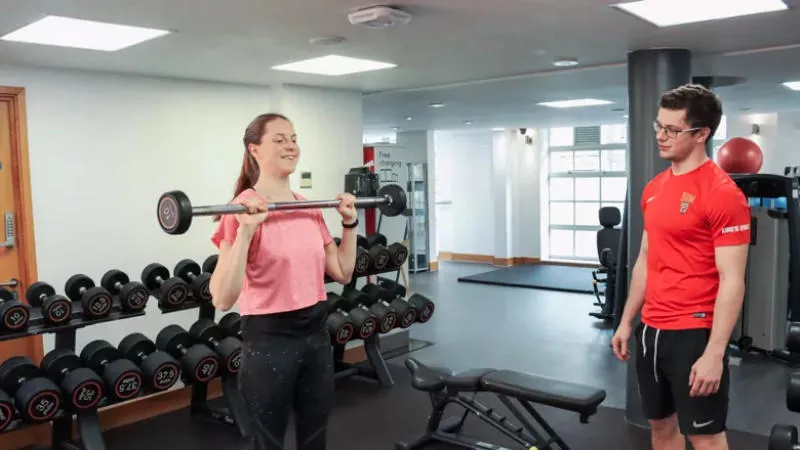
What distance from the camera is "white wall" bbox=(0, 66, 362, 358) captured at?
3277 mm

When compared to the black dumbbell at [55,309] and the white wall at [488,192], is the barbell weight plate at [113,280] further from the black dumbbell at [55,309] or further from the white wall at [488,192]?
the white wall at [488,192]

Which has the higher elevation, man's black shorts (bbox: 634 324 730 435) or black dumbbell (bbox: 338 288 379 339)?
man's black shorts (bbox: 634 324 730 435)

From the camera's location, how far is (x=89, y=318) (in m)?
2.95

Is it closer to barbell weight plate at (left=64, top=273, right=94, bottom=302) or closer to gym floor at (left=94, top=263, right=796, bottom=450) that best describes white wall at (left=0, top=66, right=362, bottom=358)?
barbell weight plate at (left=64, top=273, right=94, bottom=302)

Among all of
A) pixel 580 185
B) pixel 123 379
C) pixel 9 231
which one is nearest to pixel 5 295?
pixel 9 231

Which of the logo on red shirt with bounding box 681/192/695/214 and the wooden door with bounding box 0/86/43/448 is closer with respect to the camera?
the logo on red shirt with bounding box 681/192/695/214

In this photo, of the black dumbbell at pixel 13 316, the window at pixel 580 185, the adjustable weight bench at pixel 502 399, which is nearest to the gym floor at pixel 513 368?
the adjustable weight bench at pixel 502 399

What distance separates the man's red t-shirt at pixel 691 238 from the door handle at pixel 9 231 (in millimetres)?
2909

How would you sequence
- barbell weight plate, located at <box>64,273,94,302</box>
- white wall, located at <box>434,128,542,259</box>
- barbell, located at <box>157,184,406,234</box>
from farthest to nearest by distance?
white wall, located at <box>434,128,542,259</box> < barbell weight plate, located at <box>64,273,94,302</box> < barbell, located at <box>157,184,406,234</box>

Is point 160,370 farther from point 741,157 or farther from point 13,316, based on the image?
point 741,157

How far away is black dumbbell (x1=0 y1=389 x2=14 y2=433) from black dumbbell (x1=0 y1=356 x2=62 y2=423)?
1.4 inches

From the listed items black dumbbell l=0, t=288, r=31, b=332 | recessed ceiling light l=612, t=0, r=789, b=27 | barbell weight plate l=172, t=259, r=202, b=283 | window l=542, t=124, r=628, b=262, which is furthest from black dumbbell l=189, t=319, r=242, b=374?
window l=542, t=124, r=628, b=262

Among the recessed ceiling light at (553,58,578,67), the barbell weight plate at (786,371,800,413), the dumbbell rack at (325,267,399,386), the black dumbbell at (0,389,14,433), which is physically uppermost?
the recessed ceiling light at (553,58,578,67)

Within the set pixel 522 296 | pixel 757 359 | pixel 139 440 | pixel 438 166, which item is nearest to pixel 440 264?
pixel 438 166
